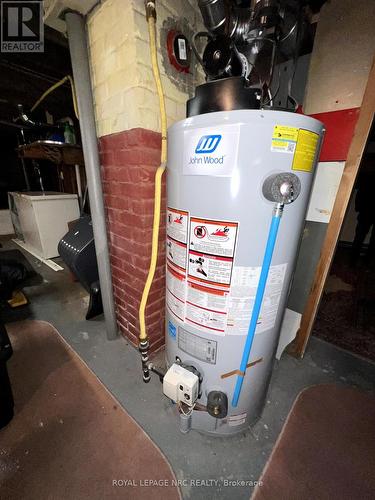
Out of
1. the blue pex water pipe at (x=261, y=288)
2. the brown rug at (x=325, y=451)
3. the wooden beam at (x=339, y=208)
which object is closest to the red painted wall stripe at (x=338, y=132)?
the wooden beam at (x=339, y=208)

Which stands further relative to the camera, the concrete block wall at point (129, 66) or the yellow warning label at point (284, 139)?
the concrete block wall at point (129, 66)

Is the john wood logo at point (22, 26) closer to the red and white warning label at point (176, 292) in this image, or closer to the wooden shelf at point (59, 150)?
the wooden shelf at point (59, 150)

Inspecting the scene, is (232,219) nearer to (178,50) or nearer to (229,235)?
(229,235)

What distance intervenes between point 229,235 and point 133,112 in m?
0.78

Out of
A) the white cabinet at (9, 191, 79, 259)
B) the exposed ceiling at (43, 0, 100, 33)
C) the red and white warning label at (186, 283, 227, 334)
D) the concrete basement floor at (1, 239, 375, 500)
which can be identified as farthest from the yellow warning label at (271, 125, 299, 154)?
the white cabinet at (9, 191, 79, 259)

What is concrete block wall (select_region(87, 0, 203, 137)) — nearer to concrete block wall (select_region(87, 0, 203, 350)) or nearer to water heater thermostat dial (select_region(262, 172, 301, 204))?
concrete block wall (select_region(87, 0, 203, 350))

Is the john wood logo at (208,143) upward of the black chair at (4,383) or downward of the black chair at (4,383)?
upward

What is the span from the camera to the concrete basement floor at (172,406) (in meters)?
0.88

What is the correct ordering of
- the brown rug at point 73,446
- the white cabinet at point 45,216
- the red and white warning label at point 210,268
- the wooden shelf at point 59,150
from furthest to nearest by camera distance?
1. the white cabinet at point 45,216
2. the wooden shelf at point 59,150
3. the brown rug at point 73,446
4. the red and white warning label at point 210,268

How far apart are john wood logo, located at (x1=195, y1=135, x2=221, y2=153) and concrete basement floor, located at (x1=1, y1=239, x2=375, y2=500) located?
1.25 metres

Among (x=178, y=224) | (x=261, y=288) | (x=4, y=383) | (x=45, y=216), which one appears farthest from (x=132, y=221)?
(x=45, y=216)

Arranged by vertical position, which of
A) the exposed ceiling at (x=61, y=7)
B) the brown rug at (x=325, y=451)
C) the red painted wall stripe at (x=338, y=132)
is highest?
the exposed ceiling at (x=61, y=7)

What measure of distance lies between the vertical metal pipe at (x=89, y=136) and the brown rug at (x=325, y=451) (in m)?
1.23

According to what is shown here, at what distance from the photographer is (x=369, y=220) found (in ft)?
10.6
